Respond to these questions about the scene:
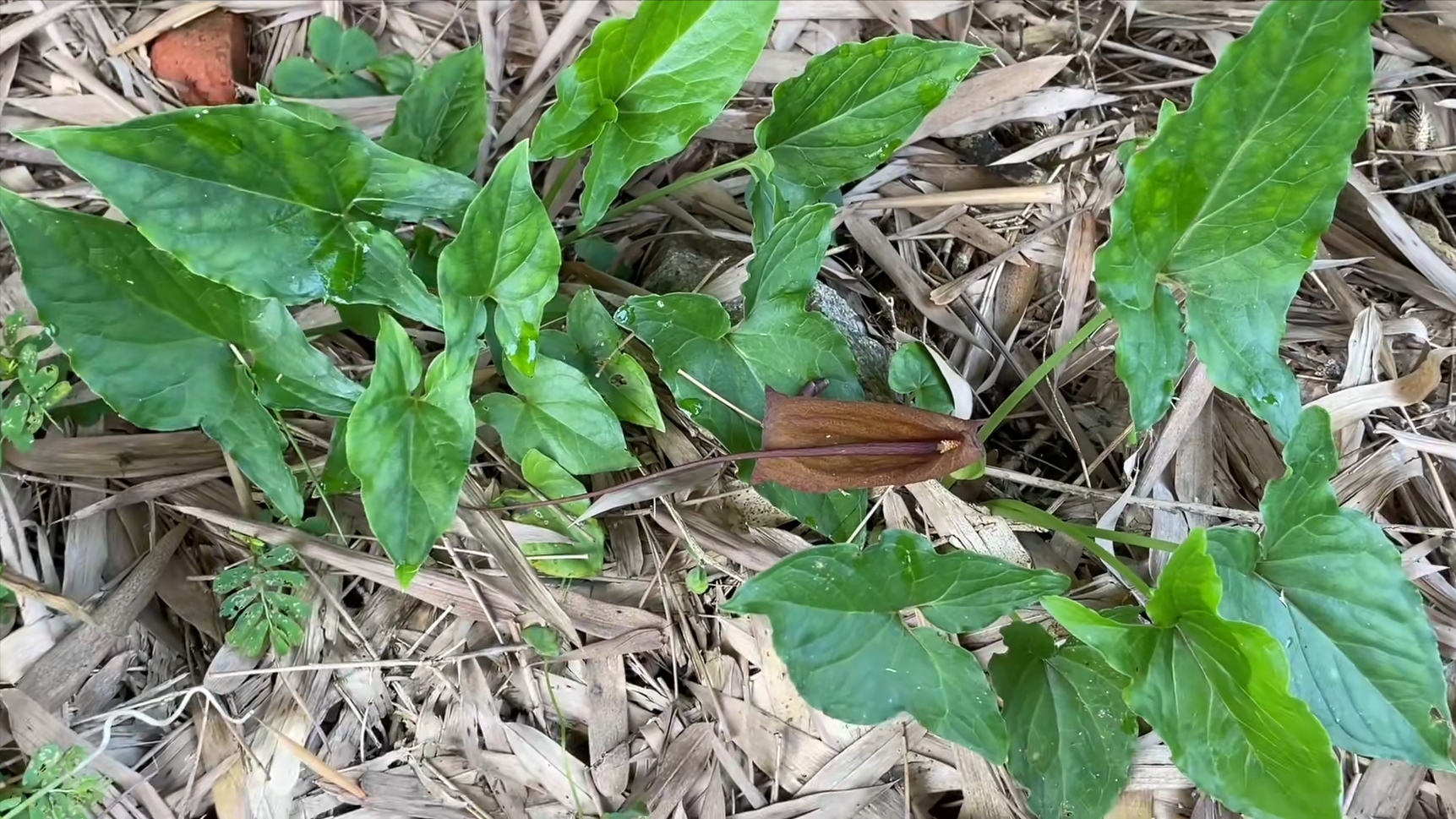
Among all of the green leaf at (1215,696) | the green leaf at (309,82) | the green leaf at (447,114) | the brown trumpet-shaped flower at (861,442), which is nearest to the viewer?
the green leaf at (1215,696)

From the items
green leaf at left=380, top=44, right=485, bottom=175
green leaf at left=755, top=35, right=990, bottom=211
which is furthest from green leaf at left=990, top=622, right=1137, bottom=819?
green leaf at left=380, top=44, right=485, bottom=175

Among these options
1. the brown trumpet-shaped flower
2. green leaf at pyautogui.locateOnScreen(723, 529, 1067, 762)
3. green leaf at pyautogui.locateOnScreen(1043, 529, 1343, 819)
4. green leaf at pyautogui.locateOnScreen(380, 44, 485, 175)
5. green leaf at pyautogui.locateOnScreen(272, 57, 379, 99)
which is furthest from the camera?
green leaf at pyautogui.locateOnScreen(272, 57, 379, 99)

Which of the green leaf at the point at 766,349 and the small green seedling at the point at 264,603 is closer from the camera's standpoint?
the green leaf at the point at 766,349

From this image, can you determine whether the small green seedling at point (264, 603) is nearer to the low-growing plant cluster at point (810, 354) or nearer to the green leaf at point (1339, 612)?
the low-growing plant cluster at point (810, 354)

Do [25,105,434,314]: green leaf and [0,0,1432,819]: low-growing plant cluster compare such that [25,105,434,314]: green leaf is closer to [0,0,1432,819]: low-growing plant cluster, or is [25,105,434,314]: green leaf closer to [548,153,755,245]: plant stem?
[0,0,1432,819]: low-growing plant cluster

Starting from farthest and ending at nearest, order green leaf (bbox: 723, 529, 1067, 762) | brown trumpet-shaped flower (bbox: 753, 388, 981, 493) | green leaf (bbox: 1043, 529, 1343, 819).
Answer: brown trumpet-shaped flower (bbox: 753, 388, 981, 493) → green leaf (bbox: 723, 529, 1067, 762) → green leaf (bbox: 1043, 529, 1343, 819)

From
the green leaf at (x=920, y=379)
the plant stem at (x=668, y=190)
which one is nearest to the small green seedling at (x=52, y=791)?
the plant stem at (x=668, y=190)

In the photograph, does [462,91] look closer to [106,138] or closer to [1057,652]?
[106,138]

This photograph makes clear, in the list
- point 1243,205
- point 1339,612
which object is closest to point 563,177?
point 1243,205
